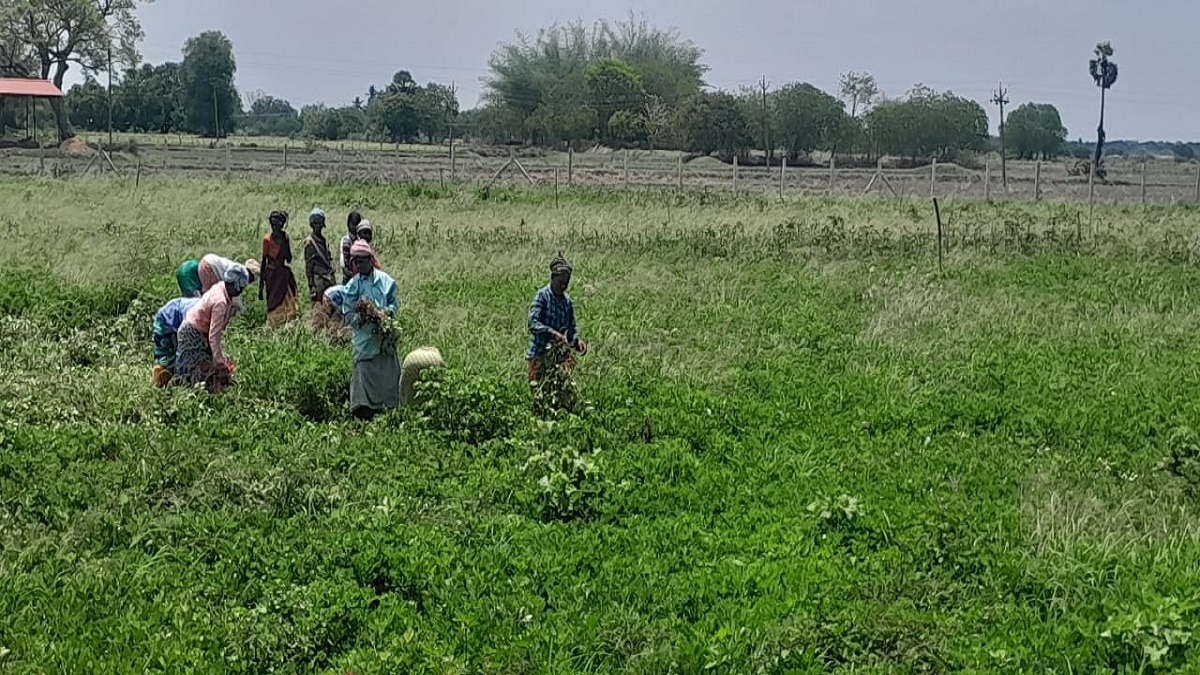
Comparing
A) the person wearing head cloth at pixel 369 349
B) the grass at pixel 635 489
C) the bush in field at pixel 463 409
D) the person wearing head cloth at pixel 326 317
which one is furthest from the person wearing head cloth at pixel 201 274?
the person wearing head cloth at pixel 326 317

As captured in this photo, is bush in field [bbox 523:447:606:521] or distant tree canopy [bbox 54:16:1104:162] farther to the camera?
distant tree canopy [bbox 54:16:1104:162]

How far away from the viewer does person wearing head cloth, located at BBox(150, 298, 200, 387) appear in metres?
9.04

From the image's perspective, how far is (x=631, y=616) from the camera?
5.43 meters

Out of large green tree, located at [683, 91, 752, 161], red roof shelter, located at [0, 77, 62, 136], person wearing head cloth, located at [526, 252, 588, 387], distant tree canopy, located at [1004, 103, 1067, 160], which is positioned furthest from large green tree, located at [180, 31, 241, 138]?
person wearing head cloth, located at [526, 252, 588, 387]

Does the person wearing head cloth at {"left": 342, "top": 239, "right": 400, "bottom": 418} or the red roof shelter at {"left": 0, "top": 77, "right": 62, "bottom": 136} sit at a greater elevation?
the red roof shelter at {"left": 0, "top": 77, "right": 62, "bottom": 136}

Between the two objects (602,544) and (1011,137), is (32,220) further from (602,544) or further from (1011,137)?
(1011,137)

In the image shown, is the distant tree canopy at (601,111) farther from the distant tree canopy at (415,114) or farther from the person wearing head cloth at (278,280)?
the person wearing head cloth at (278,280)

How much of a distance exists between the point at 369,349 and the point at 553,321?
1401 millimetres

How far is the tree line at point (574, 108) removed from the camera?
6016cm

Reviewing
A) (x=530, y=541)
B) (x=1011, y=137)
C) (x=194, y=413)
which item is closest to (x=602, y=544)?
(x=530, y=541)

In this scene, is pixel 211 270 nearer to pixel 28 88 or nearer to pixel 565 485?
pixel 565 485

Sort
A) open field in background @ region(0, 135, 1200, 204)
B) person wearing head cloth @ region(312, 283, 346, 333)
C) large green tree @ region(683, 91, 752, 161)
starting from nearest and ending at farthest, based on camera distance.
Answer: person wearing head cloth @ region(312, 283, 346, 333) → open field in background @ region(0, 135, 1200, 204) → large green tree @ region(683, 91, 752, 161)

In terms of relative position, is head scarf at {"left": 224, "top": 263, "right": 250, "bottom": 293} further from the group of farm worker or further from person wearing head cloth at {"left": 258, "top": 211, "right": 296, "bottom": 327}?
person wearing head cloth at {"left": 258, "top": 211, "right": 296, "bottom": 327}

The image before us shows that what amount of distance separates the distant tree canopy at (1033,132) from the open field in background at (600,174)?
23030mm
